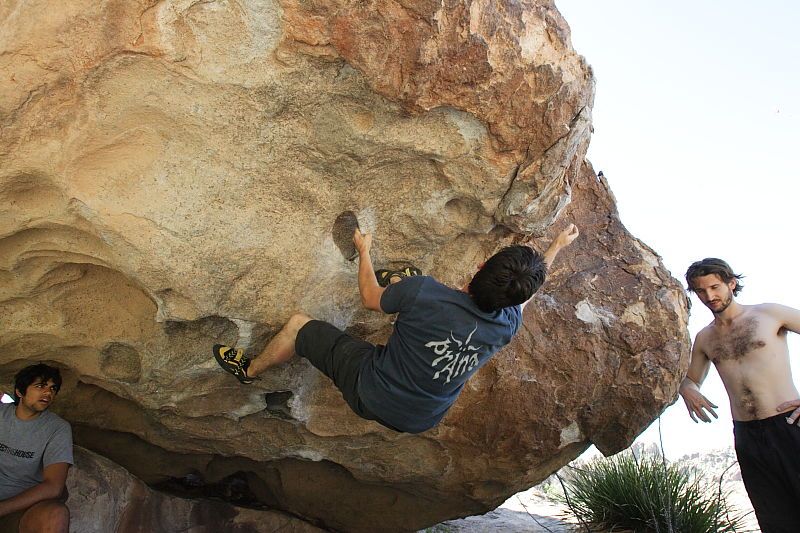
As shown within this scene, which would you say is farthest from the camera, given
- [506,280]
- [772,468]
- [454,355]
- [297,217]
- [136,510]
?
[136,510]

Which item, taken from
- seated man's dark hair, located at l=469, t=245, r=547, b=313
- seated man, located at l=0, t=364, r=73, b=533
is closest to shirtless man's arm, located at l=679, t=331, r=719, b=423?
seated man's dark hair, located at l=469, t=245, r=547, b=313

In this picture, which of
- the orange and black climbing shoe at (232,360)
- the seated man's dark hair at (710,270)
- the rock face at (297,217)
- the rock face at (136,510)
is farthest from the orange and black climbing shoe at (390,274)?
the rock face at (136,510)

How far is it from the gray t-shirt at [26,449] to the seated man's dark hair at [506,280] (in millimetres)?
2343

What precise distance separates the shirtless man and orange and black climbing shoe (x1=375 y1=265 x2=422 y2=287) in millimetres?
1607

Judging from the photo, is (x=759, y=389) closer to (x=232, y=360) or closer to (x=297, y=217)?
(x=297, y=217)

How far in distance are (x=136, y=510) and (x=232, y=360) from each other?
4.67 feet

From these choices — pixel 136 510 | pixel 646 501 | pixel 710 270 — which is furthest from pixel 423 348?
pixel 646 501

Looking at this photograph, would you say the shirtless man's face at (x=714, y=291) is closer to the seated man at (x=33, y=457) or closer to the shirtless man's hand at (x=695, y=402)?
the shirtless man's hand at (x=695, y=402)

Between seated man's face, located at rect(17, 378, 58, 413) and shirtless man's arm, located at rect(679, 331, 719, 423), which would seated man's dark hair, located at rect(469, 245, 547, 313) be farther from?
seated man's face, located at rect(17, 378, 58, 413)

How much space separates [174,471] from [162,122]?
9.51ft

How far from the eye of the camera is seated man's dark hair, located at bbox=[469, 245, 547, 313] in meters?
3.12

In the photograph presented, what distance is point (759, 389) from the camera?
3912 mm

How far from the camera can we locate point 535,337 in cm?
433

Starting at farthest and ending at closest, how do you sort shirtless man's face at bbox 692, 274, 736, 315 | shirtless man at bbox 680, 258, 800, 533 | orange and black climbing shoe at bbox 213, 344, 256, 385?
shirtless man's face at bbox 692, 274, 736, 315 < shirtless man at bbox 680, 258, 800, 533 < orange and black climbing shoe at bbox 213, 344, 256, 385
